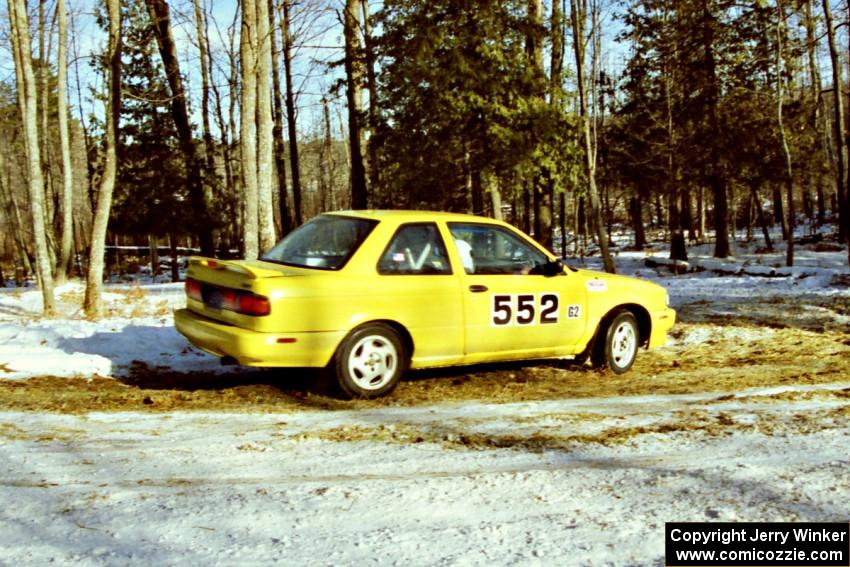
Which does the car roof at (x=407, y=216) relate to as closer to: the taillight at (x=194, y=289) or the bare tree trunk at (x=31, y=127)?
the taillight at (x=194, y=289)

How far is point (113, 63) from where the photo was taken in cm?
1105

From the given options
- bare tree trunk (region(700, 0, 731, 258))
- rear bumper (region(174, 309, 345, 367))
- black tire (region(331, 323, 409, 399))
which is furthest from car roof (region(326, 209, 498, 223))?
bare tree trunk (region(700, 0, 731, 258))

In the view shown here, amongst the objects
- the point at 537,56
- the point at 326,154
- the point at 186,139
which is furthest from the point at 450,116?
the point at 326,154

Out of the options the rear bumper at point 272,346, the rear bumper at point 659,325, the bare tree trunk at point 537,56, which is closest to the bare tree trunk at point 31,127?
the rear bumper at point 272,346

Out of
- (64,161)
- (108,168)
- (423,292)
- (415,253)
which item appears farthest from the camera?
(64,161)

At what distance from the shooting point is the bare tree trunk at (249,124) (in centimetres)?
1229

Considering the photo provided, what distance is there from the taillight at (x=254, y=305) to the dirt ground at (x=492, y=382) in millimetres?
773

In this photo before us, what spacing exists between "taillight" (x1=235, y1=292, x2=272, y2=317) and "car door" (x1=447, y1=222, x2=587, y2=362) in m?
1.78

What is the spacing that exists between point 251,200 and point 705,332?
25.5 ft

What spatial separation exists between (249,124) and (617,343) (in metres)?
8.08

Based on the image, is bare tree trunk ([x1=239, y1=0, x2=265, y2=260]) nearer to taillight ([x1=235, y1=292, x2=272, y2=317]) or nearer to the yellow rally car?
the yellow rally car

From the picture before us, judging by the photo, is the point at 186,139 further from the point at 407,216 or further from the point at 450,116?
the point at 407,216

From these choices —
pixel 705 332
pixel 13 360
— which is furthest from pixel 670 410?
pixel 13 360

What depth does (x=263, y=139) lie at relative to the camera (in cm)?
1228
